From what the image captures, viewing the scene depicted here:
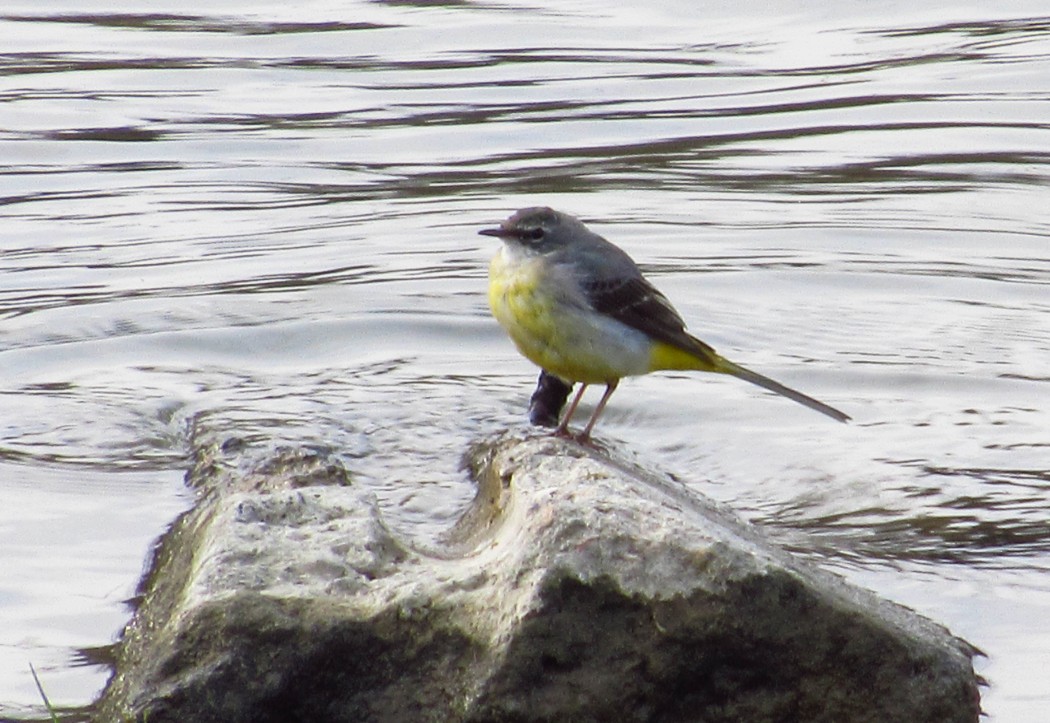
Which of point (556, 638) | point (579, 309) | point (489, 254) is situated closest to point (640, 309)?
point (579, 309)

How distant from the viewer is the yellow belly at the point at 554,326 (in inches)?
278

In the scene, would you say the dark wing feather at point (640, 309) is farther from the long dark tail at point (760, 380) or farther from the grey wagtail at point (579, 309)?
the long dark tail at point (760, 380)

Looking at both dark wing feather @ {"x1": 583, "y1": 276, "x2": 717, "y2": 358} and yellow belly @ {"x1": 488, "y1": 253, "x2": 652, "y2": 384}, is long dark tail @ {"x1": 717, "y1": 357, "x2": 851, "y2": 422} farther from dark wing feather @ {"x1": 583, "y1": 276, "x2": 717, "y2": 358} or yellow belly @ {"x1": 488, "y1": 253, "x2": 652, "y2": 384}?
yellow belly @ {"x1": 488, "y1": 253, "x2": 652, "y2": 384}

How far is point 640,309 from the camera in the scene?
Answer: 7.37m

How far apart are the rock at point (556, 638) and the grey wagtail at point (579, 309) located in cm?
202

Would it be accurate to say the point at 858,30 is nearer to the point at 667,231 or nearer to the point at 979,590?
the point at 667,231

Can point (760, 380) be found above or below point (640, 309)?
below

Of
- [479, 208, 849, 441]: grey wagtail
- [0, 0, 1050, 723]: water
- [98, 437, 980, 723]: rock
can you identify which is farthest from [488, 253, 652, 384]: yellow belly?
[98, 437, 980, 723]: rock

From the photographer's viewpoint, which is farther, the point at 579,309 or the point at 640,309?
the point at 640,309

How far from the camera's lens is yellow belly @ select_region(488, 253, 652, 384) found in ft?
23.1

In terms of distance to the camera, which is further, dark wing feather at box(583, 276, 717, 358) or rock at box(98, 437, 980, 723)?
dark wing feather at box(583, 276, 717, 358)

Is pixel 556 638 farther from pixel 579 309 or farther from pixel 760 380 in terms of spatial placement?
pixel 760 380

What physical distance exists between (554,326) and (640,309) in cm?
49

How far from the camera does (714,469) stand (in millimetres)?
8102
